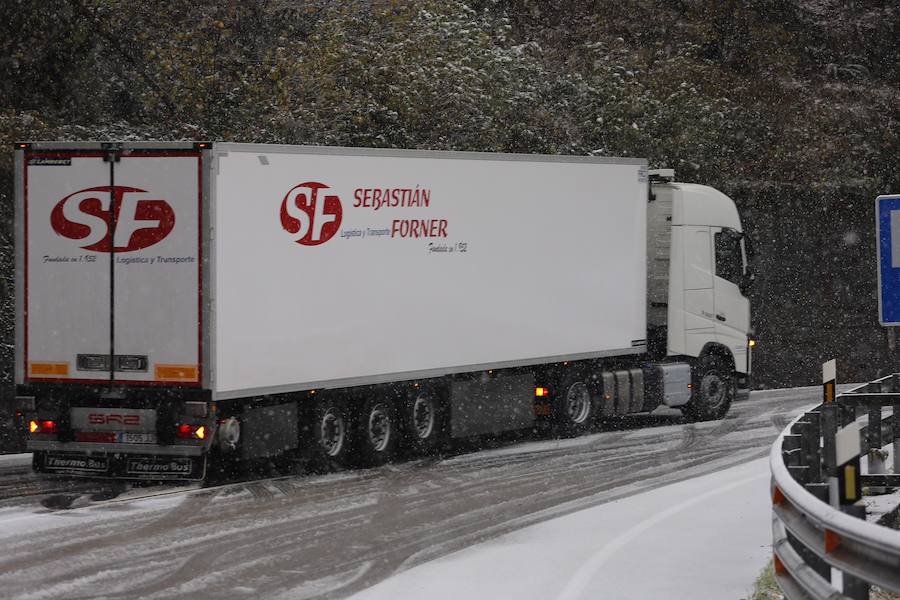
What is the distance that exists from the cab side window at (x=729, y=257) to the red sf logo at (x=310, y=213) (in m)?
7.69

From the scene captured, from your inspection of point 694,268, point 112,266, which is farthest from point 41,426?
point 694,268

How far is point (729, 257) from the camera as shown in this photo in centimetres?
2184

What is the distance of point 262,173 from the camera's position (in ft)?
49.0

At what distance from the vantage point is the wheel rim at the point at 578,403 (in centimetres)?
2005

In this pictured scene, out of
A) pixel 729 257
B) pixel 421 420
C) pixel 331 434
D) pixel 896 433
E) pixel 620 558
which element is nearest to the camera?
pixel 620 558

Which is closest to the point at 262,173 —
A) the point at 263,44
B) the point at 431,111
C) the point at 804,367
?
the point at 431,111

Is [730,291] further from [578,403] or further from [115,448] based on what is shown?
[115,448]

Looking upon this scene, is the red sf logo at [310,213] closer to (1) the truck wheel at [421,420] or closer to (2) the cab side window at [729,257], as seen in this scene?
(1) the truck wheel at [421,420]

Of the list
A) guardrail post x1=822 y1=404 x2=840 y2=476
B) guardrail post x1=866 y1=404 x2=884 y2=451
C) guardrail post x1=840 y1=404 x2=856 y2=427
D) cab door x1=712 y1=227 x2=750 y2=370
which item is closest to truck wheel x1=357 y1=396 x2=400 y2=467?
guardrail post x1=866 y1=404 x2=884 y2=451

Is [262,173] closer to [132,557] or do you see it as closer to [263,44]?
[132,557]

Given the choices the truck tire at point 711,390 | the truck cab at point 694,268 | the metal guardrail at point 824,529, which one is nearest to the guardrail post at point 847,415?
the metal guardrail at point 824,529

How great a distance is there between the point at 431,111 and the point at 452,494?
1154 cm

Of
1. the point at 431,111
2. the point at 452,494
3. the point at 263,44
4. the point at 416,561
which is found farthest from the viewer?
the point at 263,44

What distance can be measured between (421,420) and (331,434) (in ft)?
5.37
